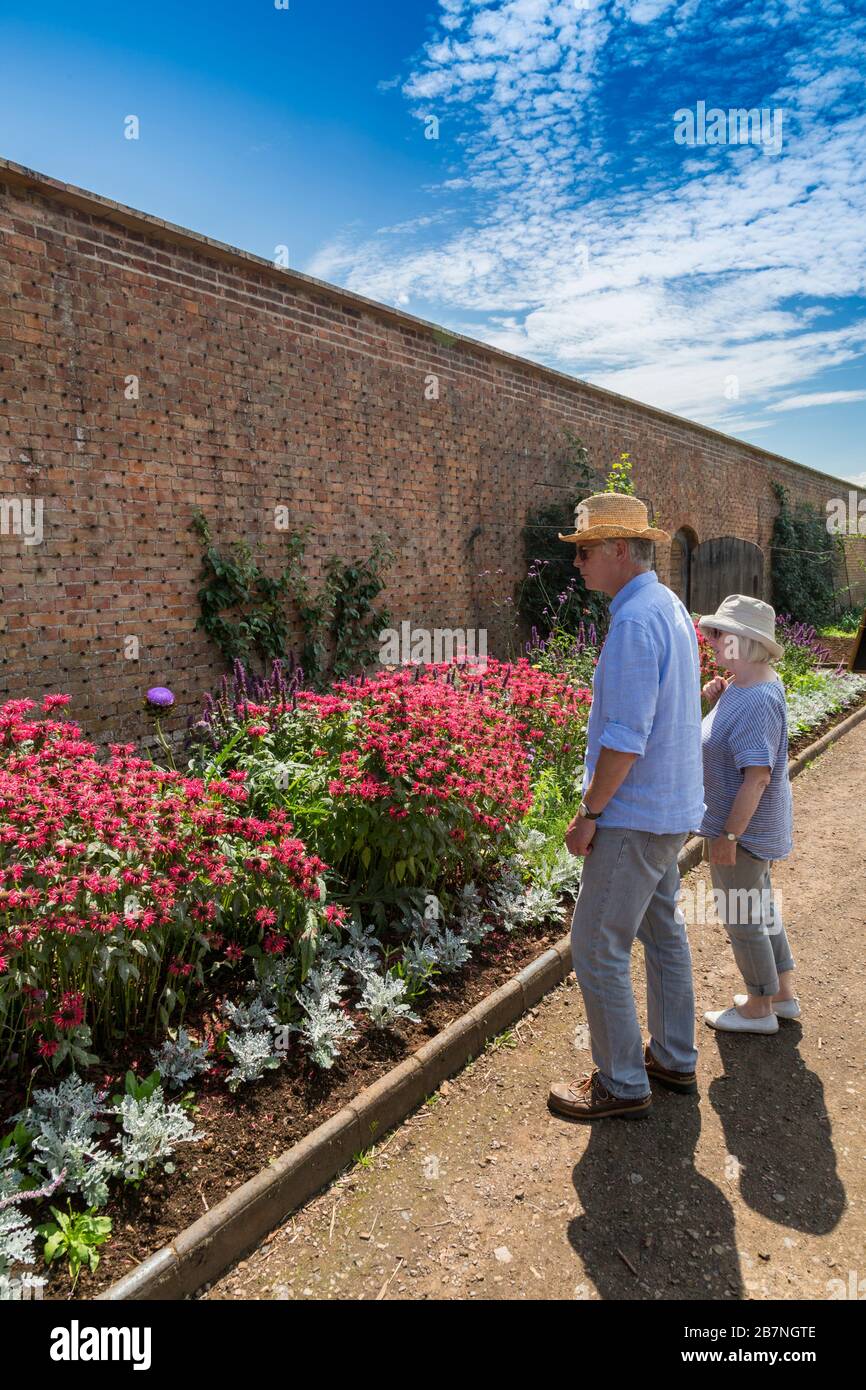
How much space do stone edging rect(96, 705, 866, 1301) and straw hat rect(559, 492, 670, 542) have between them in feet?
6.78

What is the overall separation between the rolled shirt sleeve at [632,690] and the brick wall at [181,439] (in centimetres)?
419

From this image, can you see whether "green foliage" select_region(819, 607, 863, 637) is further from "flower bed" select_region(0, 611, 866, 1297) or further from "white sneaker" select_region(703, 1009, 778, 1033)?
"flower bed" select_region(0, 611, 866, 1297)

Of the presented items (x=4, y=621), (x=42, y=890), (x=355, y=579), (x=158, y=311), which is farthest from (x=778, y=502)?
(x=42, y=890)

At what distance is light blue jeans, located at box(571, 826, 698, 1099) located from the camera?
2.74 metres

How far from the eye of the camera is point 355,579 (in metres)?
7.79

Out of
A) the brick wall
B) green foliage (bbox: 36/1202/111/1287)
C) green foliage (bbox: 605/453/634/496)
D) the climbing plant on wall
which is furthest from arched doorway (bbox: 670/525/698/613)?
green foliage (bbox: 36/1202/111/1287)

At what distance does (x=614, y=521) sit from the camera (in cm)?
285

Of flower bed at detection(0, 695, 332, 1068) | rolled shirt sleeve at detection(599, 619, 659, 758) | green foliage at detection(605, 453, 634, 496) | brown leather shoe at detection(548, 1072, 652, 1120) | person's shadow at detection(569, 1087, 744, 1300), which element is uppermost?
green foliage at detection(605, 453, 634, 496)

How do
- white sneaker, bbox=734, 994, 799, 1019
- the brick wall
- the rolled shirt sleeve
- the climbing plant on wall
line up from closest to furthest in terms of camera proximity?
the rolled shirt sleeve
white sneaker, bbox=734, 994, 799, 1019
the brick wall
the climbing plant on wall

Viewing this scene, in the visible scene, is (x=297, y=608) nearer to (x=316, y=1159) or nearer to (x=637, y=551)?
(x=637, y=551)

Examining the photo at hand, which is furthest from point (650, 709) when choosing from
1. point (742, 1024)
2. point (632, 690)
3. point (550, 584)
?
point (550, 584)

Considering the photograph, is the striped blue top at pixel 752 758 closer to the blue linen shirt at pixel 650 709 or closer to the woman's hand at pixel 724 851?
the woman's hand at pixel 724 851

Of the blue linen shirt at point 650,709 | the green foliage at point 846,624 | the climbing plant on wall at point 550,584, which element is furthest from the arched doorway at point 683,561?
the blue linen shirt at point 650,709

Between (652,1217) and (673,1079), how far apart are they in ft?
2.14
